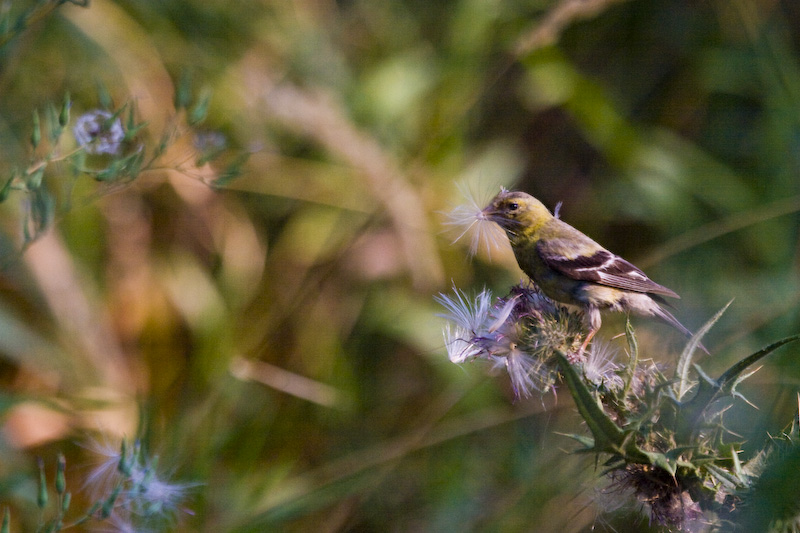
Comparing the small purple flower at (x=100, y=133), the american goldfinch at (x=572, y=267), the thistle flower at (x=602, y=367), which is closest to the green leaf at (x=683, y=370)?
the thistle flower at (x=602, y=367)

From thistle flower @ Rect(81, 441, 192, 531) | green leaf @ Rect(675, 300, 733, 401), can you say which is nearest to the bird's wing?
green leaf @ Rect(675, 300, 733, 401)

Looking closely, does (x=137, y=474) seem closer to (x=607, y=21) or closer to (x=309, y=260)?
(x=309, y=260)

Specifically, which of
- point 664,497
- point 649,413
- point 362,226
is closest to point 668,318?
point 664,497

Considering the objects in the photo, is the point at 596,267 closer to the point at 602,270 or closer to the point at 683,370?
the point at 602,270

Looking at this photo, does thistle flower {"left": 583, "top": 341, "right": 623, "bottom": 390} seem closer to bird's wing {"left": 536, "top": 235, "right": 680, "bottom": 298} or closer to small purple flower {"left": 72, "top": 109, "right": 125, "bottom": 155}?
bird's wing {"left": 536, "top": 235, "right": 680, "bottom": 298}

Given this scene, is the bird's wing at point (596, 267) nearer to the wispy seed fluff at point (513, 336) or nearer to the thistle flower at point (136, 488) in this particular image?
the wispy seed fluff at point (513, 336)

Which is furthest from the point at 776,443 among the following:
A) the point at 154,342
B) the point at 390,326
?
the point at 154,342

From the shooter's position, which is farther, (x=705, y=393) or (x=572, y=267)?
(x=572, y=267)
